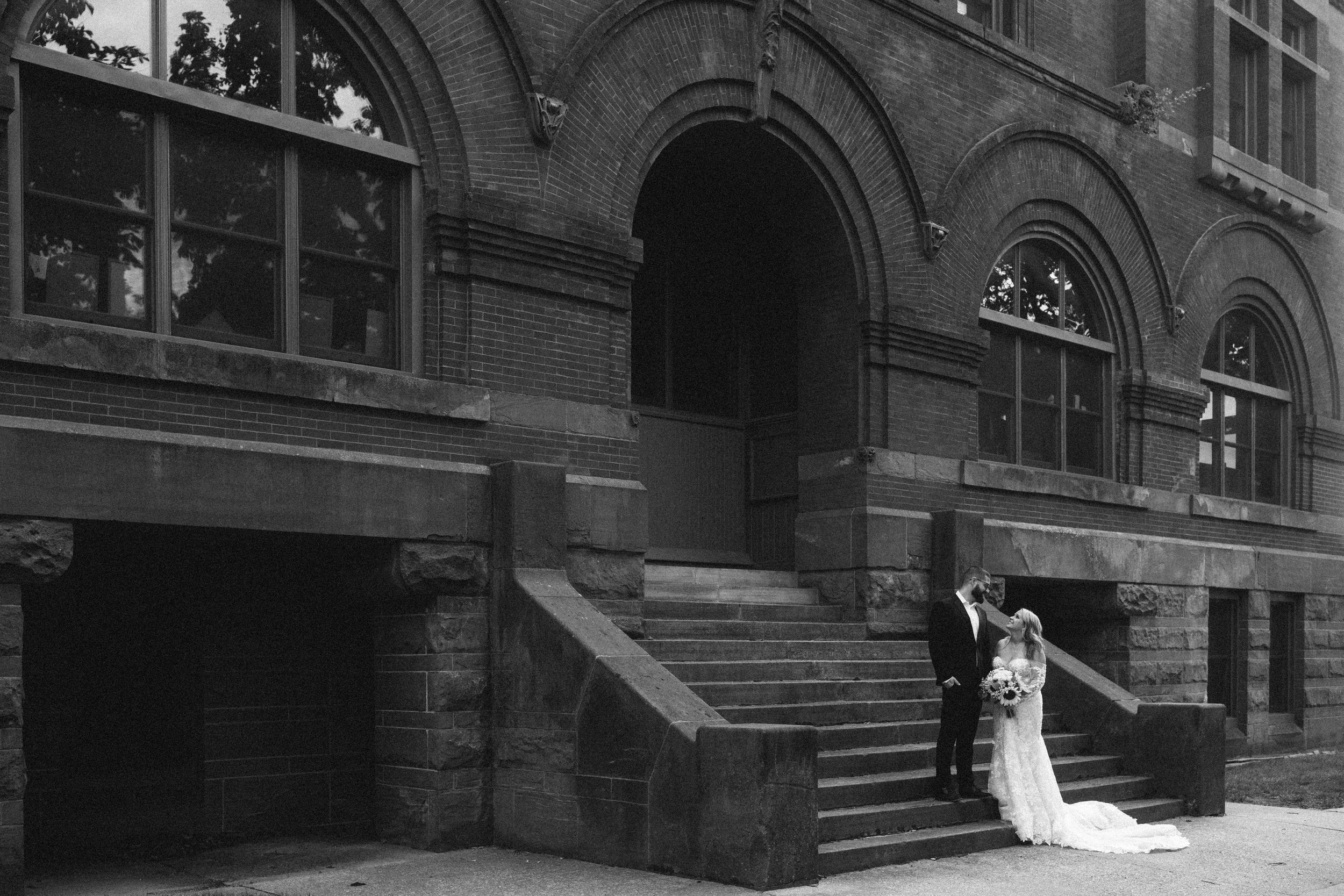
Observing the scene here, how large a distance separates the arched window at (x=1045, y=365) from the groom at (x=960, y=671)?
4.67 m

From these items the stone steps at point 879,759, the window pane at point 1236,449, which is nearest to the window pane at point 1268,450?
the window pane at point 1236,449

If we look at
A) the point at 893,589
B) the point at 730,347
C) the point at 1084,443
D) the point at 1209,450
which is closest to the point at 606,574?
the point at 893,589

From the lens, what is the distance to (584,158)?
11500 millimetres

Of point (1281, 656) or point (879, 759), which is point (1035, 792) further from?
point (1281, 656)

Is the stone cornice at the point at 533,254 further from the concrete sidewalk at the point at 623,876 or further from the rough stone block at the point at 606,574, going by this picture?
the concrete sidewalk at the point at 623,876

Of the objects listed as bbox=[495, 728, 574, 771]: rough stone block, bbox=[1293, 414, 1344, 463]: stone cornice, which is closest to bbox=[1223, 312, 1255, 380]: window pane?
bbox=[1293, 414, 1344, 463]: stone cornice

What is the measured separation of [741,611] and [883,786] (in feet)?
8.75

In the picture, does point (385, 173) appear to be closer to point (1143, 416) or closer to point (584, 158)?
point (584, 158)

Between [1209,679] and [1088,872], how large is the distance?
9589mm

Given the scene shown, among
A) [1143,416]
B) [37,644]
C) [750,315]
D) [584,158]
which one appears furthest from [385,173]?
[1143,416]

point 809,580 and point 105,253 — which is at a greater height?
point 105,253

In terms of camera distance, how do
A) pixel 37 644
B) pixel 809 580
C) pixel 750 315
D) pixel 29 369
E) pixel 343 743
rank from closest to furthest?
pixel 29 369 → pixel 37 644 → pixel 343 743 → pixel 809 580 → pixel 750 315

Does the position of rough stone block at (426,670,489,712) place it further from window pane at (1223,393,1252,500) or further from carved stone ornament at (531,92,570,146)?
window pane at (1223,393,1252,500)

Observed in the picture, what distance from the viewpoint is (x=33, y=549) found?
831 centimetres
